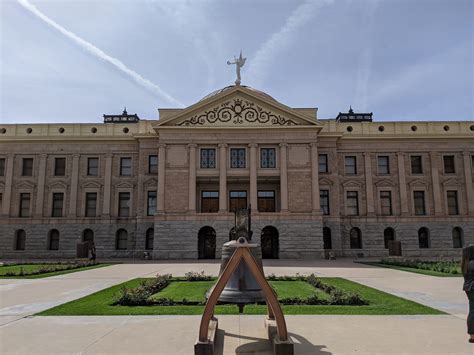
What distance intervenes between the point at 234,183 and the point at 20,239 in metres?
24.7

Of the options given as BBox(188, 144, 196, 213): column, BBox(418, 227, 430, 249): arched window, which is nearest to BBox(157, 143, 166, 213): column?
BBox(188, 144, 196, 213): column

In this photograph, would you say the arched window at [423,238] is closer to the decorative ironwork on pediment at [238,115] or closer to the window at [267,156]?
the window at [267,156]

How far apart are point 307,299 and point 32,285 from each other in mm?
12589

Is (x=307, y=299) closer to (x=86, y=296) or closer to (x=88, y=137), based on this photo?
(x=86, y=296)

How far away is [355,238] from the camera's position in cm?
4084

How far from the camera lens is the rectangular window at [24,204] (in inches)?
1639

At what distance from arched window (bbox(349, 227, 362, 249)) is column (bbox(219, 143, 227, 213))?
14.8 metres

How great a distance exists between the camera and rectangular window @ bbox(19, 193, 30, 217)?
41.6m

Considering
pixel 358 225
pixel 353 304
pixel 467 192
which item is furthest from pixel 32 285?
pixel 467 192

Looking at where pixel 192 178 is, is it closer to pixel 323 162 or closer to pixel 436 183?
pixel 323 162

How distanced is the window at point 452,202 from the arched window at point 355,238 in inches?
420

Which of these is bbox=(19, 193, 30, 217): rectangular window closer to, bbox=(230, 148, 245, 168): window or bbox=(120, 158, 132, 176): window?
bbox=(120, 158, 132, 176): window

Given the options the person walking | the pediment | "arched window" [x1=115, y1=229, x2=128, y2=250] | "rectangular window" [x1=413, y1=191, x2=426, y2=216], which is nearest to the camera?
the person walking

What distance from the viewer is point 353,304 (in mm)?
11852
